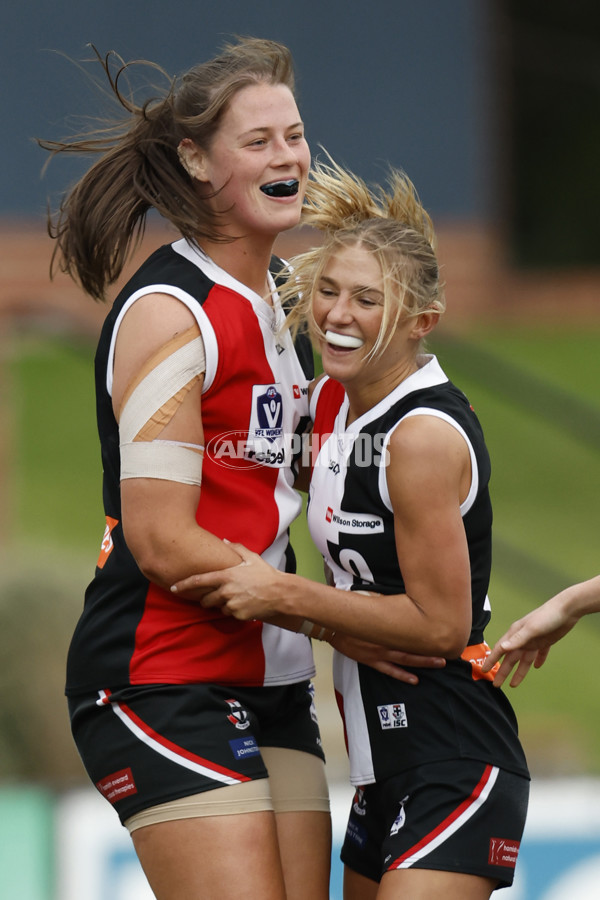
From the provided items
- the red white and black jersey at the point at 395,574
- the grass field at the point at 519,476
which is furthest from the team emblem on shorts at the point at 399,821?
the grass field at the point at 519,476

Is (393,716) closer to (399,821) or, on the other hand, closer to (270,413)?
(399,821)

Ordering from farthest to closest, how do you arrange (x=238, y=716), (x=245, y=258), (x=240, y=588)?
(x=245, y=258) < (x=238, y=716) < (x=240, y=588)

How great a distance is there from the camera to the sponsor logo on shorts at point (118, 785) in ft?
7.88

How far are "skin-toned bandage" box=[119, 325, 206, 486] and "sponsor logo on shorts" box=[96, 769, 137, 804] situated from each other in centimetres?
54

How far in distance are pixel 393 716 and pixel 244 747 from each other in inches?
11.2

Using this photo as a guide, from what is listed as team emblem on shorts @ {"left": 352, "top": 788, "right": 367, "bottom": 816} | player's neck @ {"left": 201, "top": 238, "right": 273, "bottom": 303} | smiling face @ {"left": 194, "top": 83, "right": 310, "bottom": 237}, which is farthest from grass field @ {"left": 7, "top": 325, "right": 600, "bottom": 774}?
smiling face @ {"left": 194, "top": 83, "right": 310, "bottom": 237}

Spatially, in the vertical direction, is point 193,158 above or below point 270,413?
above

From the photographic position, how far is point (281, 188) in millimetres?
2516

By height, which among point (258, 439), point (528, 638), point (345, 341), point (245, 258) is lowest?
point (528, 638)

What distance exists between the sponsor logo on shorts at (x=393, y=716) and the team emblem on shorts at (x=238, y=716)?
250 mm

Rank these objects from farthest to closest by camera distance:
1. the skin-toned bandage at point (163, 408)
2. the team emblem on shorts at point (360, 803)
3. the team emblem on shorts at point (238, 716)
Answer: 1. the team emblem on shorts at point (360, 803)
2. the team emblem on shorts at point (238, 716)
3. the skin-toned bandage at point (163, 408)

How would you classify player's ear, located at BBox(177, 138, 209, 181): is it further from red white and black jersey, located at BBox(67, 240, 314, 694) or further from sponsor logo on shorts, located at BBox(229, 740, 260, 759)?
sponsor logo on shorts, located at BBox(229, 740, 260, 759)

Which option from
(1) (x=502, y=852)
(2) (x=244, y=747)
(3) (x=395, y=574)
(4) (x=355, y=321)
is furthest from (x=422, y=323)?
(1) (x=502, y=852)

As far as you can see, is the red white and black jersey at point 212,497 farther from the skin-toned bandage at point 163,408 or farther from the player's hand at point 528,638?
the player's hand at point 528,638
